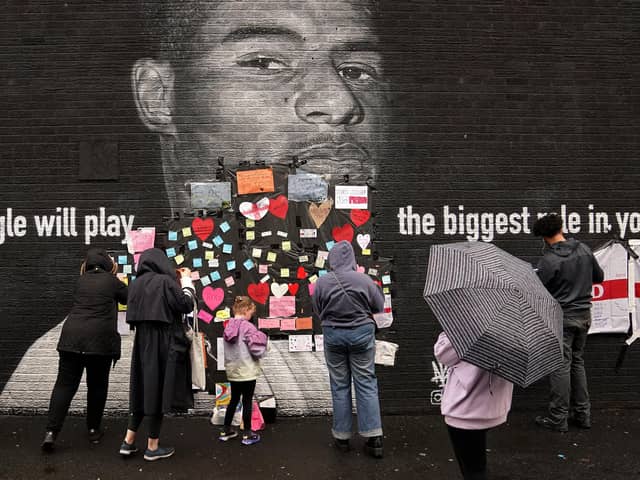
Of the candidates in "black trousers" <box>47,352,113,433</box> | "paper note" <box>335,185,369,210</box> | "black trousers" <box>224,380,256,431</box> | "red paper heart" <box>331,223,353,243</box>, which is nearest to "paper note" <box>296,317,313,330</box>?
"red paper heart" <box>331,223,353,243</box>

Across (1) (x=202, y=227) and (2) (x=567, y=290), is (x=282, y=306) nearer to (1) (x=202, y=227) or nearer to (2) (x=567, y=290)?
(1) (x=202, y=227)

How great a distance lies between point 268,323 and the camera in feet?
19.4

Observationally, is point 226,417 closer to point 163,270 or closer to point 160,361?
point 160,361

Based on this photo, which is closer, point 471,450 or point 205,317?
point 471,450

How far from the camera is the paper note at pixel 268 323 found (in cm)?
590

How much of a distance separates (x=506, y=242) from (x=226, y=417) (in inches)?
132

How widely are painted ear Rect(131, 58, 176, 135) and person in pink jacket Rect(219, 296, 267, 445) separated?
7.14 feet

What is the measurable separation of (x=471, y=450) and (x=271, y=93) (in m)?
4.09

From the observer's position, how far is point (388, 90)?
6.06 meters

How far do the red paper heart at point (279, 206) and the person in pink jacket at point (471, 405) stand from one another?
2.93m

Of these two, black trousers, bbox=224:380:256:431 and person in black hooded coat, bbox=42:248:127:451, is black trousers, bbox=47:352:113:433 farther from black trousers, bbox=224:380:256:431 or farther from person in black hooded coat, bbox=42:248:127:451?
black trousers, bbox=224:380:256:431

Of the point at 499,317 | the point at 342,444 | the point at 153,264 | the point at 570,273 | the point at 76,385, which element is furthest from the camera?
the point at 570,273

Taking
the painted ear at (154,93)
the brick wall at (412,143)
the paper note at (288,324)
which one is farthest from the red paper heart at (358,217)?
the painted ear at (154,93)

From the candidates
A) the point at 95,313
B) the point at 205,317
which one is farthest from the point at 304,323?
the point at 95,313
